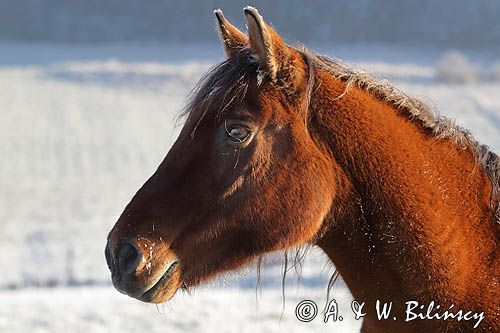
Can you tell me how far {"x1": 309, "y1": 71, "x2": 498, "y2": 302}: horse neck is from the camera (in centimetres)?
276

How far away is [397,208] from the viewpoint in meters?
2.80

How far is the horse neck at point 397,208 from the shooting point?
2756mm

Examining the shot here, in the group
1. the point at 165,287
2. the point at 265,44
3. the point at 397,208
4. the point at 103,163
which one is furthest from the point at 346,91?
the point at 103,163

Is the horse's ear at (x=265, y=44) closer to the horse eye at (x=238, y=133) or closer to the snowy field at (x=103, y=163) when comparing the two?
the horse eye at (x=238, y=133)

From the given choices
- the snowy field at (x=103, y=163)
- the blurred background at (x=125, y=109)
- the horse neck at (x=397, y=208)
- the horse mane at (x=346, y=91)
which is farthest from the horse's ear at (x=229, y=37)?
the snowy field at (x=103, y=163)

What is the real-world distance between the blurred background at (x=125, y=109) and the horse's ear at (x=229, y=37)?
62 centimetres

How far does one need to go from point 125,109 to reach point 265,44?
26.2 metres

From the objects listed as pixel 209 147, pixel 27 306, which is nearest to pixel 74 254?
pixel 27 306

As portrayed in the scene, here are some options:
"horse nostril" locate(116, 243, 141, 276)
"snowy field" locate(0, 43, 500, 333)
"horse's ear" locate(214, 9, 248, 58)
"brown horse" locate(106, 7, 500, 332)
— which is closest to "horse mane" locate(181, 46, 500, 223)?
"brown horse" locate(106, 7, 500, 332)

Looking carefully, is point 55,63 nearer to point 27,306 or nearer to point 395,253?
point 27,306

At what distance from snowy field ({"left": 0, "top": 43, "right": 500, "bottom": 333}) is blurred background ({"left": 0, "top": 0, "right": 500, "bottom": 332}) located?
41 millimetres

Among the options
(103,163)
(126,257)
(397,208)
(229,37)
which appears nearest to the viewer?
(126,257)

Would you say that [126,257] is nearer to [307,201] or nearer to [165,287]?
[165,287]

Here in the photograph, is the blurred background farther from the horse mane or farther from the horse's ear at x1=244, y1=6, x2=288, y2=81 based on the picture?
the horse's ear at x1=244, y1=6, x2=288, y2=81
